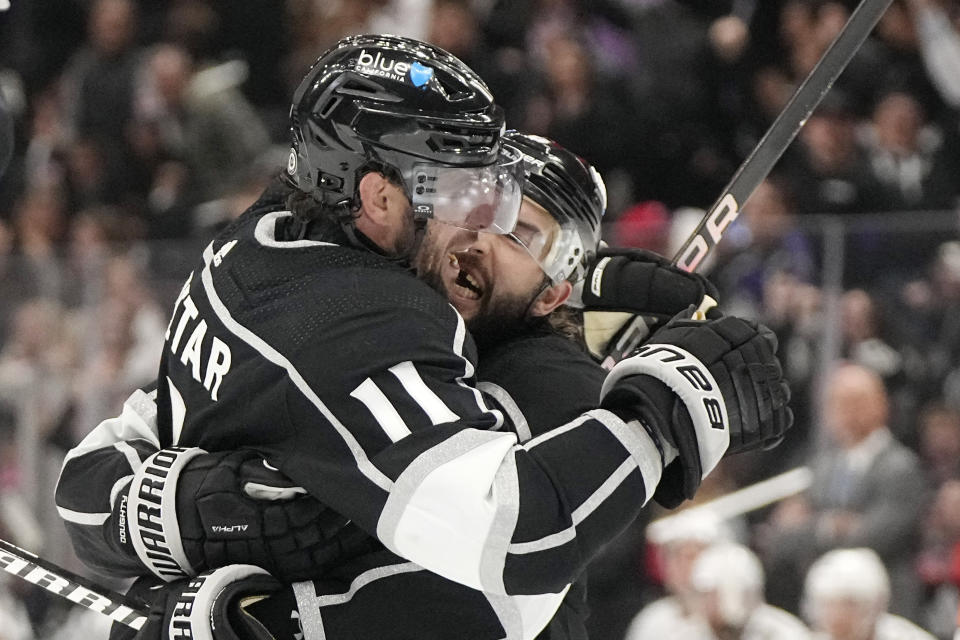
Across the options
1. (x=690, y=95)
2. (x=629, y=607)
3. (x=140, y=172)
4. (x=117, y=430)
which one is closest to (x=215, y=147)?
(x=140, y=172)

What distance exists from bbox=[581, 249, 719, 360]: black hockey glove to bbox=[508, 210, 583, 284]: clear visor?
12 centimetres

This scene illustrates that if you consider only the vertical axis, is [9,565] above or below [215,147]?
above

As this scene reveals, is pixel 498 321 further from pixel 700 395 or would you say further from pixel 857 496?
pixel 857 496

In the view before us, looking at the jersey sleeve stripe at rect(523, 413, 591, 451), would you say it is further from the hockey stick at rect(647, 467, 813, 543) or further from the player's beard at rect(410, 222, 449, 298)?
the hockey stick at rect(647, 467, 813, 543)

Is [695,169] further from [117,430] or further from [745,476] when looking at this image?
[117,430]

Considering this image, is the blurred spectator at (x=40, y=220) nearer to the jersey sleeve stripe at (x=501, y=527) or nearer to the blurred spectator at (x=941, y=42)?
the blurred spectator at (x=941, y=42)

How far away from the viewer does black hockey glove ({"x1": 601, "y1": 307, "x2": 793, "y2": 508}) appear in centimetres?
169

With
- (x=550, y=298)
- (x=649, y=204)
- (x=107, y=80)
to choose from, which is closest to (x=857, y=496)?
(x=649, y=204)

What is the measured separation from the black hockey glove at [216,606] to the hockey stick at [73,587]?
8 centimetres

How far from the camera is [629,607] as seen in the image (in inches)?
152

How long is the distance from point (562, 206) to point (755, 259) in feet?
5.95

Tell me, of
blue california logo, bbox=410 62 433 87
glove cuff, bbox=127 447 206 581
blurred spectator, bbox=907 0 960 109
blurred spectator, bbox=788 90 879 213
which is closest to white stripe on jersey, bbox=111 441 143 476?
glove cuff, bbox=127 447 206 581

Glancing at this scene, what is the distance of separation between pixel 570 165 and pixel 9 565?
101 cm

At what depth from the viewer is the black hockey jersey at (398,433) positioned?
1584mm
